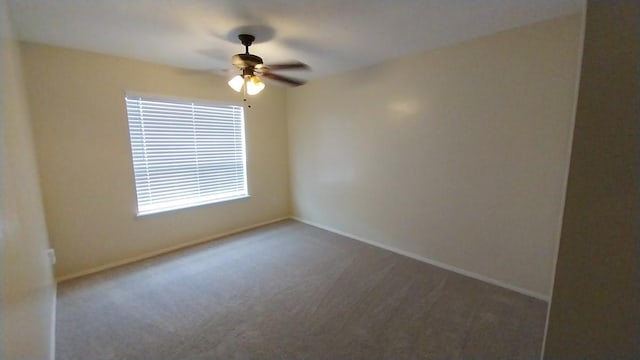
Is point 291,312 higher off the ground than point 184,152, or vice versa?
point 184,152

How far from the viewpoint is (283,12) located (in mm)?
1983

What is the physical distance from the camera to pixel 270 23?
7.07 ft

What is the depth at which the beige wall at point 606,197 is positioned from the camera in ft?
1.75

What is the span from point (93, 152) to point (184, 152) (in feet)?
2.98

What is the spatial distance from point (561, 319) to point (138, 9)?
266 cm

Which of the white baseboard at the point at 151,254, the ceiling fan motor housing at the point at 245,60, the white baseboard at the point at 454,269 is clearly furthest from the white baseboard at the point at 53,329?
the white baseboard at the point at 454,269

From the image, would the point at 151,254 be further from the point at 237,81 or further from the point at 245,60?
the point at 245,60

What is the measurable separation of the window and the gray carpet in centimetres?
81

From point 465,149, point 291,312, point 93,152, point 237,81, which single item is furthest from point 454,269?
point 93,152

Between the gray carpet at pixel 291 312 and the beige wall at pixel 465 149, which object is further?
the beige wall at pixel 465 149

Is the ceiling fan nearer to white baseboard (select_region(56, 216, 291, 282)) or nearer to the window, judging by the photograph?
the window

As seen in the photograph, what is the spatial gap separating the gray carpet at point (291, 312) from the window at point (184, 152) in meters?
0.81

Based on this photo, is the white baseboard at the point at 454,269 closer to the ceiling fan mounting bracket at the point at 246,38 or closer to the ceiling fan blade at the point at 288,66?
the ceiling fan blade at the point at 288,66

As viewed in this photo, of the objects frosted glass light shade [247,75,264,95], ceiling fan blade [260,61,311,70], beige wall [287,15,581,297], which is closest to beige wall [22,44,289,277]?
frosted glass light shade [247,75,264,95]
